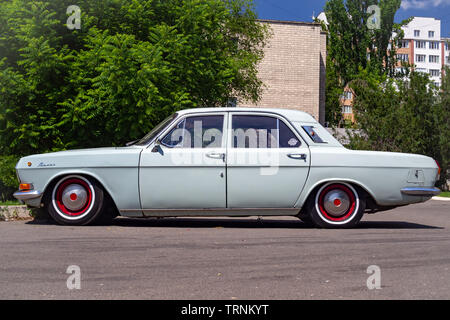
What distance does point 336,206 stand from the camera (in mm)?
8117

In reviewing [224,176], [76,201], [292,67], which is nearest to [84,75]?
[76,201]

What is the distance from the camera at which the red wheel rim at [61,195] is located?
8117 mm

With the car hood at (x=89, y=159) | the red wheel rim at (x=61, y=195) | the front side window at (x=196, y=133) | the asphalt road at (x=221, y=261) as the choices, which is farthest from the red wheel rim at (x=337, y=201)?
the red wheel rim at (x=61, y=195)

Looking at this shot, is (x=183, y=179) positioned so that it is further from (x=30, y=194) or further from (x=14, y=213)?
(x=14, y=213)

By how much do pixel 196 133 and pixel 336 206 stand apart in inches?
83.2

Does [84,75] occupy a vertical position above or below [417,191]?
above

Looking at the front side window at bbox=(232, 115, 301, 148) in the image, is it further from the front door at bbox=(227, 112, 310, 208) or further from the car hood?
the car hood

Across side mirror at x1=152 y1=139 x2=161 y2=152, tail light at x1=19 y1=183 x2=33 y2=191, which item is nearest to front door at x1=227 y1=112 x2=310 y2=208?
side mirror at x1=152 y1=139 x2=161 y2=152

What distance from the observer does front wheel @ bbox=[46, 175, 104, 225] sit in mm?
8062

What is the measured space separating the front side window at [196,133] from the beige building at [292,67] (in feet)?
99.2

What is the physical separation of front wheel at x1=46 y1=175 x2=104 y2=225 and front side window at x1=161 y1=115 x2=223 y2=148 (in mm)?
1142

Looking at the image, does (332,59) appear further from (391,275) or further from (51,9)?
(391,275)

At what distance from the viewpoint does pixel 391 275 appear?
4957mm
